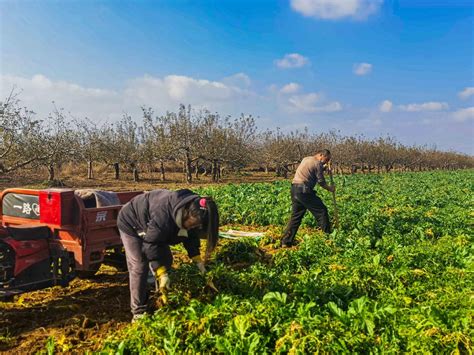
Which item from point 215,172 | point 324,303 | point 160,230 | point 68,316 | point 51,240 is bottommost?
point 68,316

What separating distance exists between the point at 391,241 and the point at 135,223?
5501 mm

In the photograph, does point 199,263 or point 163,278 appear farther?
point 199,263

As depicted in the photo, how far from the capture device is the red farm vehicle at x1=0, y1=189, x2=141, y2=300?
4836 mm

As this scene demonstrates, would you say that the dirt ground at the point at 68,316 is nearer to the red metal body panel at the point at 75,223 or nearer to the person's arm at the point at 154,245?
the red metal body panel at the point at 75,223

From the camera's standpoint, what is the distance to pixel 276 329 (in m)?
3.58

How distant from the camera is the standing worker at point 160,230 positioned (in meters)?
4.01

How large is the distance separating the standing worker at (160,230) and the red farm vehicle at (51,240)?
96cm

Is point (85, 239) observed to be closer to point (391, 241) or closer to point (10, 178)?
point (391, 241)

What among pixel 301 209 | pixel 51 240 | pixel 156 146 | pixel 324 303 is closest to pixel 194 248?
pixel 324 303

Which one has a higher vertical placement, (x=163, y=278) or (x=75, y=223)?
(x=75, y=223)

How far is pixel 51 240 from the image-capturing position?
529 centimetres

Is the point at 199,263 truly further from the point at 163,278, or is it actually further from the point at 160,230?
the point at 160,230

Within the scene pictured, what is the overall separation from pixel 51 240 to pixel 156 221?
2009mm

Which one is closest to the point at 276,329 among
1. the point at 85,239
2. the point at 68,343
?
the point at 68,343
